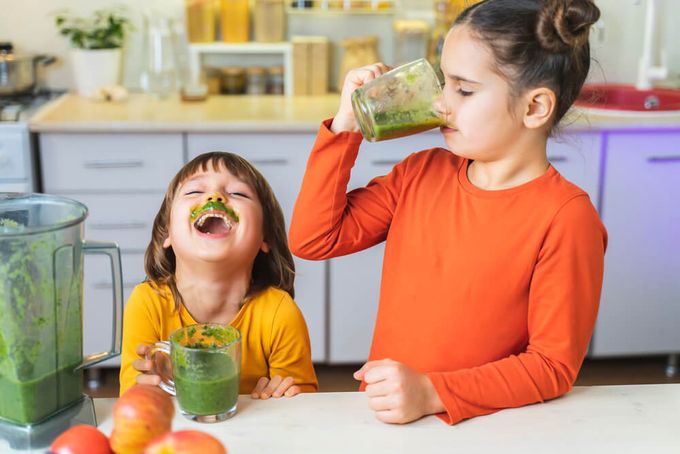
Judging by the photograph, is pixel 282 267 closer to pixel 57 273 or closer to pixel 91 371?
pixel 57 273

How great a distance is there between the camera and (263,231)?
138cm

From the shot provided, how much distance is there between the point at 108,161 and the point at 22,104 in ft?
1.51

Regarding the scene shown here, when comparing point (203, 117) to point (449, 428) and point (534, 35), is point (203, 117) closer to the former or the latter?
point (534, 35)

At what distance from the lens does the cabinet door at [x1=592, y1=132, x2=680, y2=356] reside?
2844 mm

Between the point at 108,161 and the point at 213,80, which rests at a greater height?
the point at 213,80

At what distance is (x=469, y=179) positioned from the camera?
1.32m

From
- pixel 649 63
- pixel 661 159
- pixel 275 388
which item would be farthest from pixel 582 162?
pixel 275 388

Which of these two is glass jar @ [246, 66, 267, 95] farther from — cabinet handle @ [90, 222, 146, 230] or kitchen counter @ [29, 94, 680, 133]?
cabinet handle @ [90, 222, 146, 230]

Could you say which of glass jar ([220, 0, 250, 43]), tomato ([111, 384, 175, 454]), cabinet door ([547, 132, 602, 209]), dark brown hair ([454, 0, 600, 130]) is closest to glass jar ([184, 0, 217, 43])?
glass jar ([220, 0, 250, 43])

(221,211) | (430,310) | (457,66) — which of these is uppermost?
(457,66)

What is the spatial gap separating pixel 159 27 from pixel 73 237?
2326 mm

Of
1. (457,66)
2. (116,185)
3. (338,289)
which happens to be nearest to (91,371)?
(116,185)

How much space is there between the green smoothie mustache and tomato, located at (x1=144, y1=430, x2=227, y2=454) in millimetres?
515

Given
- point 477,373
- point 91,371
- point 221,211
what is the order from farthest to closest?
point 91,371 < point 221,211 < point 477,373
